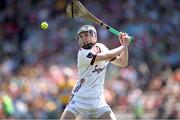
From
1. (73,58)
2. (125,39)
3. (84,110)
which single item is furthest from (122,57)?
(73,58)

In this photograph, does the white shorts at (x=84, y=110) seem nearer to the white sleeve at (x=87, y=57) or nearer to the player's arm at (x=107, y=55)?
the white sleeve at (x=87, y=57)

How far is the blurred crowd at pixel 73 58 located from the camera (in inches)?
671

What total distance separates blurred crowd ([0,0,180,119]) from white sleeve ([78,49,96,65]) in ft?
18.3

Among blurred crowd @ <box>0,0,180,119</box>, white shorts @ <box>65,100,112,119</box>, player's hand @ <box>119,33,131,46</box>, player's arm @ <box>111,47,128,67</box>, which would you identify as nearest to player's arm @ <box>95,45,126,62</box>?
player's hand @ <box>119,33,131,46</box>

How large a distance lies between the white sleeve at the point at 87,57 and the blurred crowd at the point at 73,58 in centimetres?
559

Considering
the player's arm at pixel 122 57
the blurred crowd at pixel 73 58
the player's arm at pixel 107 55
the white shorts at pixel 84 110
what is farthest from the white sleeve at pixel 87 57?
the blurred crowd at pixel 73 58

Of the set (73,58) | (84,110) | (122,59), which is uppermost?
(73,58)

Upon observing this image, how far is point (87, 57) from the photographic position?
1021 centimetres

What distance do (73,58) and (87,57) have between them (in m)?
9.00

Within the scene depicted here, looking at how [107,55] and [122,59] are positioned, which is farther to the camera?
[122,59]

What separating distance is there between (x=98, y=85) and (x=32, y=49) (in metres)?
9.91

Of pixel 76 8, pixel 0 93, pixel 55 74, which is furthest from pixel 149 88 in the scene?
pixel 76 8

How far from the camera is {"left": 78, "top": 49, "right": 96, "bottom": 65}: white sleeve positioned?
10188 millimetres

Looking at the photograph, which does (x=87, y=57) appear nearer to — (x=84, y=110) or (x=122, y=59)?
(x=122, y=59)
